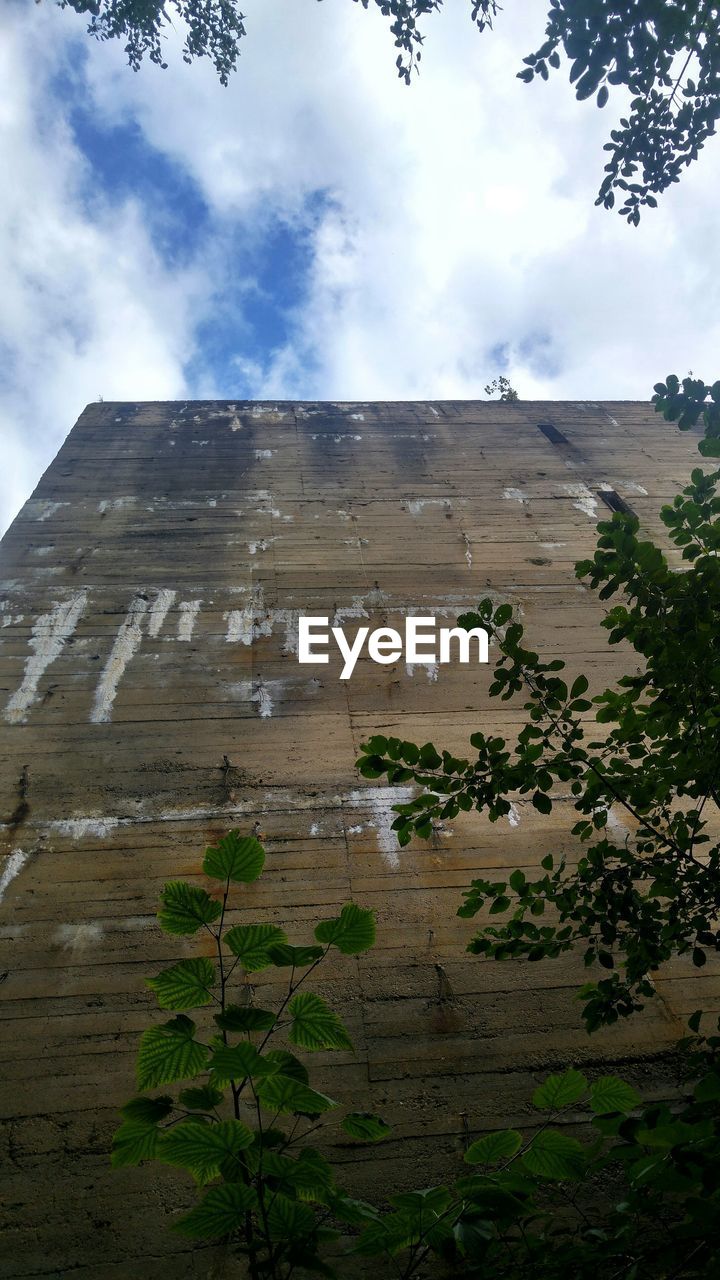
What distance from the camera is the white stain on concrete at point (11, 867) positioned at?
4164 millimetres

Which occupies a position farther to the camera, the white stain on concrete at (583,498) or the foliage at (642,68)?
the white stain on concrete at (583,498)

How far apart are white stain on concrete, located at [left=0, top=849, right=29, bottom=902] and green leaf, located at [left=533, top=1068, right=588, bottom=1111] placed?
11.6ft

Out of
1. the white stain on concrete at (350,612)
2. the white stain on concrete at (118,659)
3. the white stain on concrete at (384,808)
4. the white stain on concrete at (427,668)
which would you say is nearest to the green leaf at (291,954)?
the white stain on concrete at (384,808)

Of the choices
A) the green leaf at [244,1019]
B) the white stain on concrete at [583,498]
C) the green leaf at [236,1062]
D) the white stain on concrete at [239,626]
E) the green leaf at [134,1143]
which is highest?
the white stain on concrete at [583,498]

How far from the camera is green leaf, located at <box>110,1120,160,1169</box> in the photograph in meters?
1.47

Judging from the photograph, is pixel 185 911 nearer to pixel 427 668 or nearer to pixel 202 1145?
pixel 202 1145

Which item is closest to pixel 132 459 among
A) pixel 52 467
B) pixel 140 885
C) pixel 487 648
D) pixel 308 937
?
pixel 52 467

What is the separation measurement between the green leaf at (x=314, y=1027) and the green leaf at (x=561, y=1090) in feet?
1.53

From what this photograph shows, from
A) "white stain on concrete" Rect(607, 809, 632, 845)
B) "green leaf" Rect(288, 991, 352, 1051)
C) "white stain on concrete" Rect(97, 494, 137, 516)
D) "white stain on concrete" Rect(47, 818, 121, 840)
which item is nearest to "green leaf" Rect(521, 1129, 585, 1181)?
"green leaf" Rect(288, 991, 352, 1051)

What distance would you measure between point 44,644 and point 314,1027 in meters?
5.02

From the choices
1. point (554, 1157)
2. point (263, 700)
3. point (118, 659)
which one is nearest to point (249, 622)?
point (263, 700)

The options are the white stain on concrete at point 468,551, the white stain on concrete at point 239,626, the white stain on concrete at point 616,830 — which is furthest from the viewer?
Answer: the white stain on concrete at point 468,551

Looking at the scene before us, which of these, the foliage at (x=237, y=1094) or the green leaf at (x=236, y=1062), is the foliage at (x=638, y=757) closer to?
the foliage at (x=237, y=1094)

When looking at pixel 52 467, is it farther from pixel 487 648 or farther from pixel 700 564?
pixel 700 564
